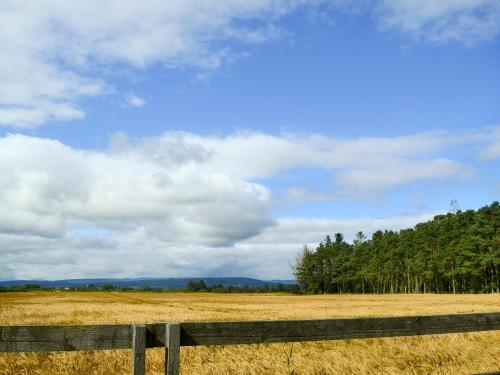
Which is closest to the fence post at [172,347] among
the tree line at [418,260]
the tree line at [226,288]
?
the tree line at [418,260]

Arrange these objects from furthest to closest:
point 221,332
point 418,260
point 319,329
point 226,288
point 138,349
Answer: point 226,288 → point 418,260 → point 319,329 → point 221,332 → point 138,349

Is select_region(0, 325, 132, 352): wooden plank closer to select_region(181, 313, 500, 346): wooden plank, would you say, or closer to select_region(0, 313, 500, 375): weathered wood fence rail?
select_region(0, 313, 500, 375): weathered wood fence rail

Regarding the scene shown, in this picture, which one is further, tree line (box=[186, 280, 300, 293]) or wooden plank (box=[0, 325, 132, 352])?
tree line (box=[186, 280, 300, 293])

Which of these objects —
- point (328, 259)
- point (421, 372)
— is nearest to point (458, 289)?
point (328, 259)

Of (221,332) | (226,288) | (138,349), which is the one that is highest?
(221,332)

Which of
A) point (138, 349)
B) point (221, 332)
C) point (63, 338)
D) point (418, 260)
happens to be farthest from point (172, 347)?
point (418, 260)

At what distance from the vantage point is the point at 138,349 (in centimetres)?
470

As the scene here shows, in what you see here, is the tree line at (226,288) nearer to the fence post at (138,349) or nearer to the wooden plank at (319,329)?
the wooden plank at (319,329)

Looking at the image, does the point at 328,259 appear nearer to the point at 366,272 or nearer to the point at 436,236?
the point at 366,272

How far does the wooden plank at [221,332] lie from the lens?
4715 millimetres

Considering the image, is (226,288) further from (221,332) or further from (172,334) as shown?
(172,334)

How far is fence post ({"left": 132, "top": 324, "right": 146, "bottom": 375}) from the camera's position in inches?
184

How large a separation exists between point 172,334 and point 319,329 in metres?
1.70

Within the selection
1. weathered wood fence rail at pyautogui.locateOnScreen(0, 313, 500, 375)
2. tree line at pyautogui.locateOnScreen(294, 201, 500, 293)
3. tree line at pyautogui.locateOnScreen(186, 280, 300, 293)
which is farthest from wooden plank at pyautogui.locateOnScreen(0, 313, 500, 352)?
tree line at pyautogui.locateOnScreen(186, 280, 300, 293)
